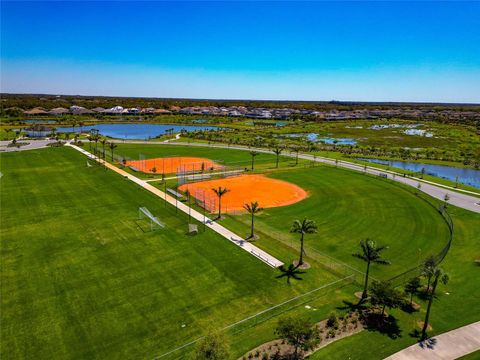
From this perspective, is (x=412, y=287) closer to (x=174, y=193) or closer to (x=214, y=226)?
(x=214, y=226)

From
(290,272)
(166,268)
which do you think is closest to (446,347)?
(290,272)

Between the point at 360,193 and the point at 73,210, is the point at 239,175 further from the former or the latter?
the point at 73,210

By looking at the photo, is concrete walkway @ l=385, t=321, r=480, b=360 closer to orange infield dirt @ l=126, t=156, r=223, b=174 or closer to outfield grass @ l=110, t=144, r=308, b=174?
orange infield dirt @ l=126, t=156, r=223, b=174

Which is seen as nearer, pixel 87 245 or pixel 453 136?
pixel 87 245

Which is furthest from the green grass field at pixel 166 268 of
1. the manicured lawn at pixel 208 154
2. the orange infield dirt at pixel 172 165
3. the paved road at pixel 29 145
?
the paved road at pixel 29 145

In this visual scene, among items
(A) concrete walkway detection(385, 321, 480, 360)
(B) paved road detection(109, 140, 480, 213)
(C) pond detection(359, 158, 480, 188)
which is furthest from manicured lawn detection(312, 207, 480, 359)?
(C) pond detection(359, 158, 480, 188)

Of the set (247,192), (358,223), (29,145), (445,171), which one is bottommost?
(445,171)

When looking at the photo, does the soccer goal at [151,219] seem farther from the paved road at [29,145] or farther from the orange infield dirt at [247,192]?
the paved road at [29,145]

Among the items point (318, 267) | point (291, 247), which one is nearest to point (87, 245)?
point (291, 247)
